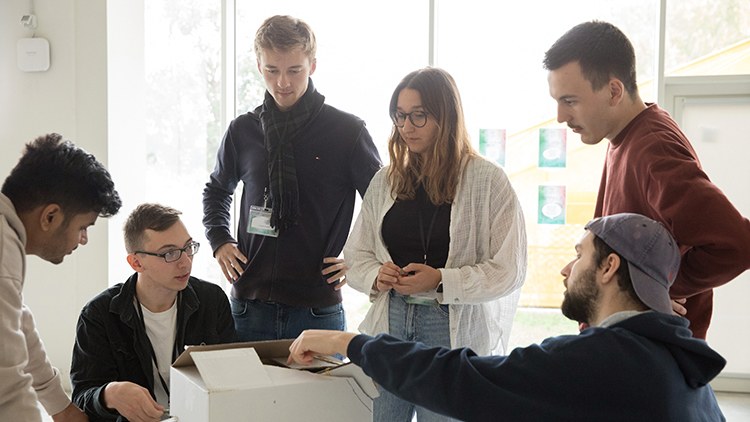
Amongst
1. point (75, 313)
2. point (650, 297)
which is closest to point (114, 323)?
point (650, 297)

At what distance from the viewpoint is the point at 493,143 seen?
186 inches

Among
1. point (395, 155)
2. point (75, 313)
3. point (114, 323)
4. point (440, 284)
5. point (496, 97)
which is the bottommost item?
point (75, 313)

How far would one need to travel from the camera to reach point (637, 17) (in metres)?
4.59

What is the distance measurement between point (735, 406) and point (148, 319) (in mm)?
3616

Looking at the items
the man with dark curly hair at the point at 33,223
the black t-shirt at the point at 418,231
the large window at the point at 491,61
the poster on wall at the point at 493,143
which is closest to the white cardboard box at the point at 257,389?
the man with dark curly hair at the point at 33,223

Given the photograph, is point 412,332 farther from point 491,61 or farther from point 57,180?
point 491,61

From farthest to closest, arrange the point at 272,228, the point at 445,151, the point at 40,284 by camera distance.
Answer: the point at 40,284 < the point at 272,228 < the point at 445,151

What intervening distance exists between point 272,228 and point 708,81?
3243 mm

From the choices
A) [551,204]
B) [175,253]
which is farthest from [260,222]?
[551,204]

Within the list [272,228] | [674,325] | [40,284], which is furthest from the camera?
[40,284]

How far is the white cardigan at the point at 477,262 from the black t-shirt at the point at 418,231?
0.02m

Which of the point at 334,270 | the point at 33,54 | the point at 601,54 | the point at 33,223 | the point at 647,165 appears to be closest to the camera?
the point at 33,223

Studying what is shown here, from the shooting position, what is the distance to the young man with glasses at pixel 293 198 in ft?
8.39

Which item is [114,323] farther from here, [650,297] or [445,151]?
[650,297]
